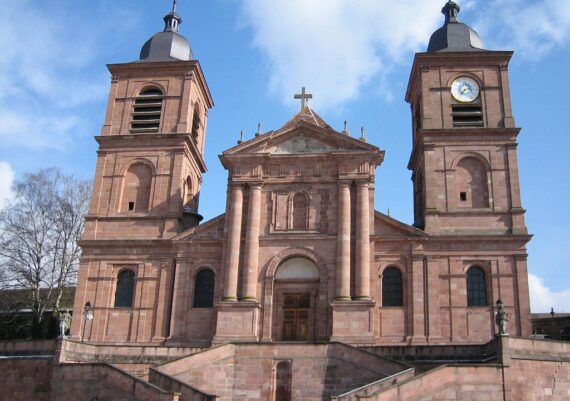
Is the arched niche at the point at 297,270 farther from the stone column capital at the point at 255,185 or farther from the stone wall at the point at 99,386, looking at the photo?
the stone wall at the point at 99,386

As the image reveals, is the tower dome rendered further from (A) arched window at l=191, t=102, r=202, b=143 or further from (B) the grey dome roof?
(B) the grey dome roof

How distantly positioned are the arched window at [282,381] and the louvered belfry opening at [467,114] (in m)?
18.5

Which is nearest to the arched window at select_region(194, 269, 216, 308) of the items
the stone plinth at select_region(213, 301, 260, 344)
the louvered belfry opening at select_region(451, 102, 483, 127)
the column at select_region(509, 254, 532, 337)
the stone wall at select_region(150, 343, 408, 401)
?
the stone plinth at select_region(213, 301, 260, 344)

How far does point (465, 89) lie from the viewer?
39.8 meters

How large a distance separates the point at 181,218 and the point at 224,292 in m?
6.06

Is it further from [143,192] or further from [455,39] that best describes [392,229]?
[143,192]

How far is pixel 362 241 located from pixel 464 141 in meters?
8.92

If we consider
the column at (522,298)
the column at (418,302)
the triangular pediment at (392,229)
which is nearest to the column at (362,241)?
the triangular pediment at (392,229)

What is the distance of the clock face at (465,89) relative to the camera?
1556 inches

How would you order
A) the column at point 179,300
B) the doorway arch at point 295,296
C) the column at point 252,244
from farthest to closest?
the column at point 179,300, the column at point 252,244, the doorway arch at point 295,296

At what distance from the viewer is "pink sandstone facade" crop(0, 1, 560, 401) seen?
110ft

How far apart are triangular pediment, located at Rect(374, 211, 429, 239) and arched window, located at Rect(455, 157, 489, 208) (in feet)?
11.7

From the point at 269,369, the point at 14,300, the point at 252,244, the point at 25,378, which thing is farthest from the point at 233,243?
the point at 14,300

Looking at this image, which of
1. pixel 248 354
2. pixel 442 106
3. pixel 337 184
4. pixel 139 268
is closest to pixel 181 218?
pixel 139 268
